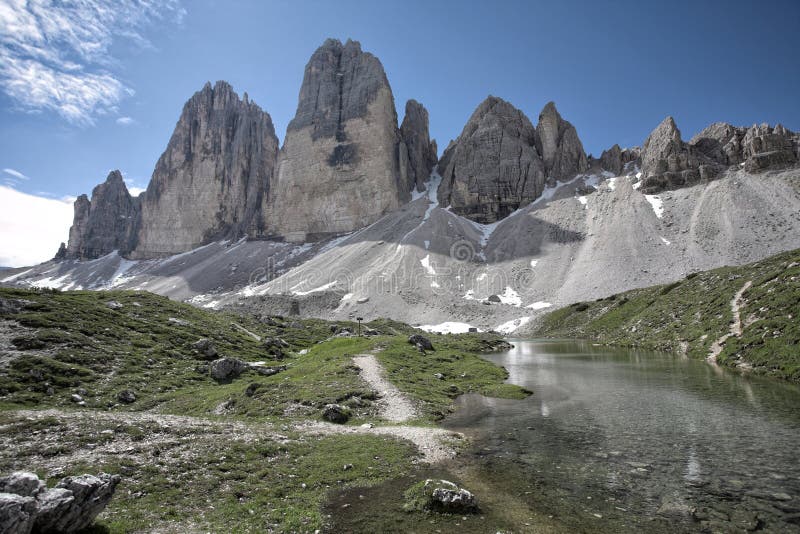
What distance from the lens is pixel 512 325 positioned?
103375 millimetres

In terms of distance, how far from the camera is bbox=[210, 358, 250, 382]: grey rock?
29.4 m

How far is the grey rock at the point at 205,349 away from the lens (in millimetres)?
33906

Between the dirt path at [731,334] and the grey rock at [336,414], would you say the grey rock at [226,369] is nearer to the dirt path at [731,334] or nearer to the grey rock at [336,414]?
the grey rock at [336,414]

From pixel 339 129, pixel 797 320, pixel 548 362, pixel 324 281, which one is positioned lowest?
pixel 548 362

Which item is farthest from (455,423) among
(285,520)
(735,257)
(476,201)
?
(476,201)

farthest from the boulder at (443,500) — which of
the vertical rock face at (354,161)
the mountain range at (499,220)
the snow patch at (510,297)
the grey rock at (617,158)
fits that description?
the grey rock at (617,158)

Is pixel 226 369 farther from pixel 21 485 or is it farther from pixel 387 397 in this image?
pixel 21 485

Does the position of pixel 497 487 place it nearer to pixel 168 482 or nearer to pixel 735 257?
pixel 168 482

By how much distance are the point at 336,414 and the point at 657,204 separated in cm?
14084

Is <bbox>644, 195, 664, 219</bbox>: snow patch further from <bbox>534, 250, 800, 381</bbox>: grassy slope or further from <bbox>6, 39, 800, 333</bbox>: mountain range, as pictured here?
<bbox>534, 250, 800, 381</bbox>: grassy slope

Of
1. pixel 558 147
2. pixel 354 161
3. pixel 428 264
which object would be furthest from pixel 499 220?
pixel 354 161

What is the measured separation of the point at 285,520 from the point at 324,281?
129141 mm

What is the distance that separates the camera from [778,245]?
9625 cm

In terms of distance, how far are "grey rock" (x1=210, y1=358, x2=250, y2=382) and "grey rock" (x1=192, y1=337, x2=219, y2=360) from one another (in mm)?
4336
